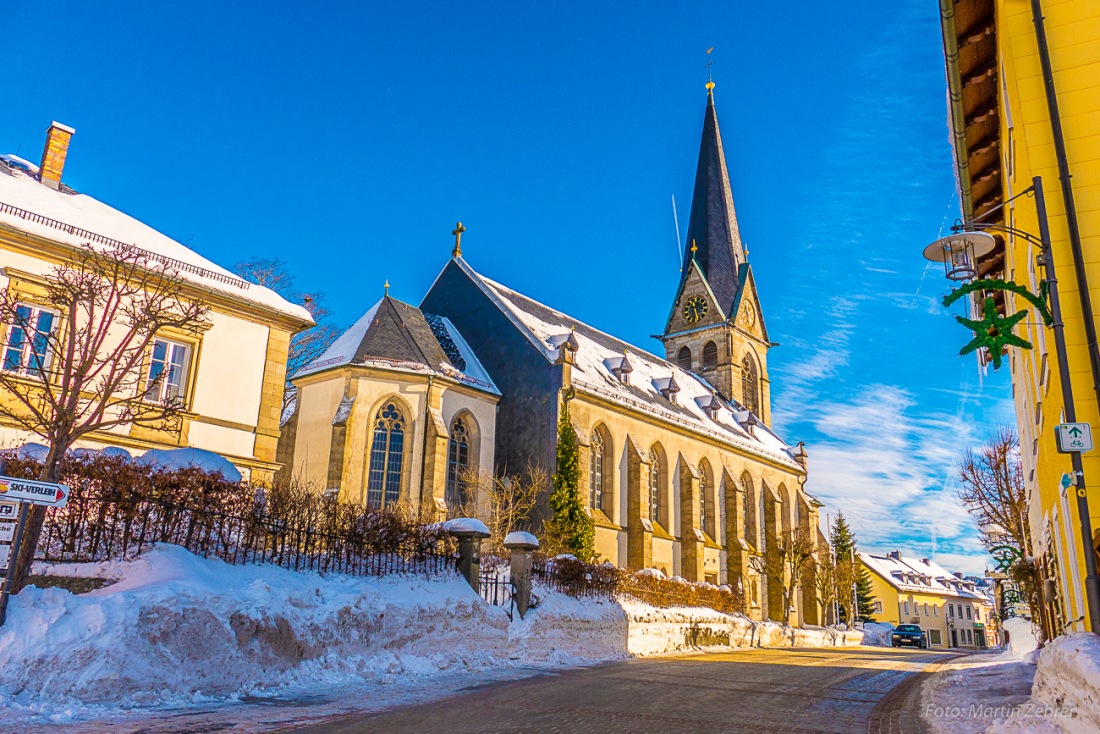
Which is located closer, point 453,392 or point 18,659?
point 18,659

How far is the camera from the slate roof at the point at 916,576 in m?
81.8

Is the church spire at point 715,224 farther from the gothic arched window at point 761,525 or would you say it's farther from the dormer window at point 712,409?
the gothic arched window at point 761,525

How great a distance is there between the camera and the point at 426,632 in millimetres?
14195

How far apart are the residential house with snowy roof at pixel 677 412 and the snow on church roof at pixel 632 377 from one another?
11 cm

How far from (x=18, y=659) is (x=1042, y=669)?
1084 cm

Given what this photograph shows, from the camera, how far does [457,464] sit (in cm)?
3056

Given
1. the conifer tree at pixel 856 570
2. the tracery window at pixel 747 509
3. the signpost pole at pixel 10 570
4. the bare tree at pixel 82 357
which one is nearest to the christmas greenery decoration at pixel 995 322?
the bare tree at pixel 82 357

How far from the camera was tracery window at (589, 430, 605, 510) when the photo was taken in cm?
3400

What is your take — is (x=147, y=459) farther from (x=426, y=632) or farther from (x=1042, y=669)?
(x=1042, y=669)

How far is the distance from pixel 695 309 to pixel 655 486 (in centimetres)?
1888

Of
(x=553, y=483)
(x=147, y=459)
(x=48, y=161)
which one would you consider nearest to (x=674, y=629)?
(x=553, y=483)

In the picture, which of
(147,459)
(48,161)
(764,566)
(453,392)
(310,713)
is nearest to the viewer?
(310,713)

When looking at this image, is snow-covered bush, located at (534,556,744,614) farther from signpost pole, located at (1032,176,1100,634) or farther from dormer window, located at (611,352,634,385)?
signpost pole, located at (1032,176,1100,634)

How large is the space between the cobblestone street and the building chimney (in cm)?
1769
